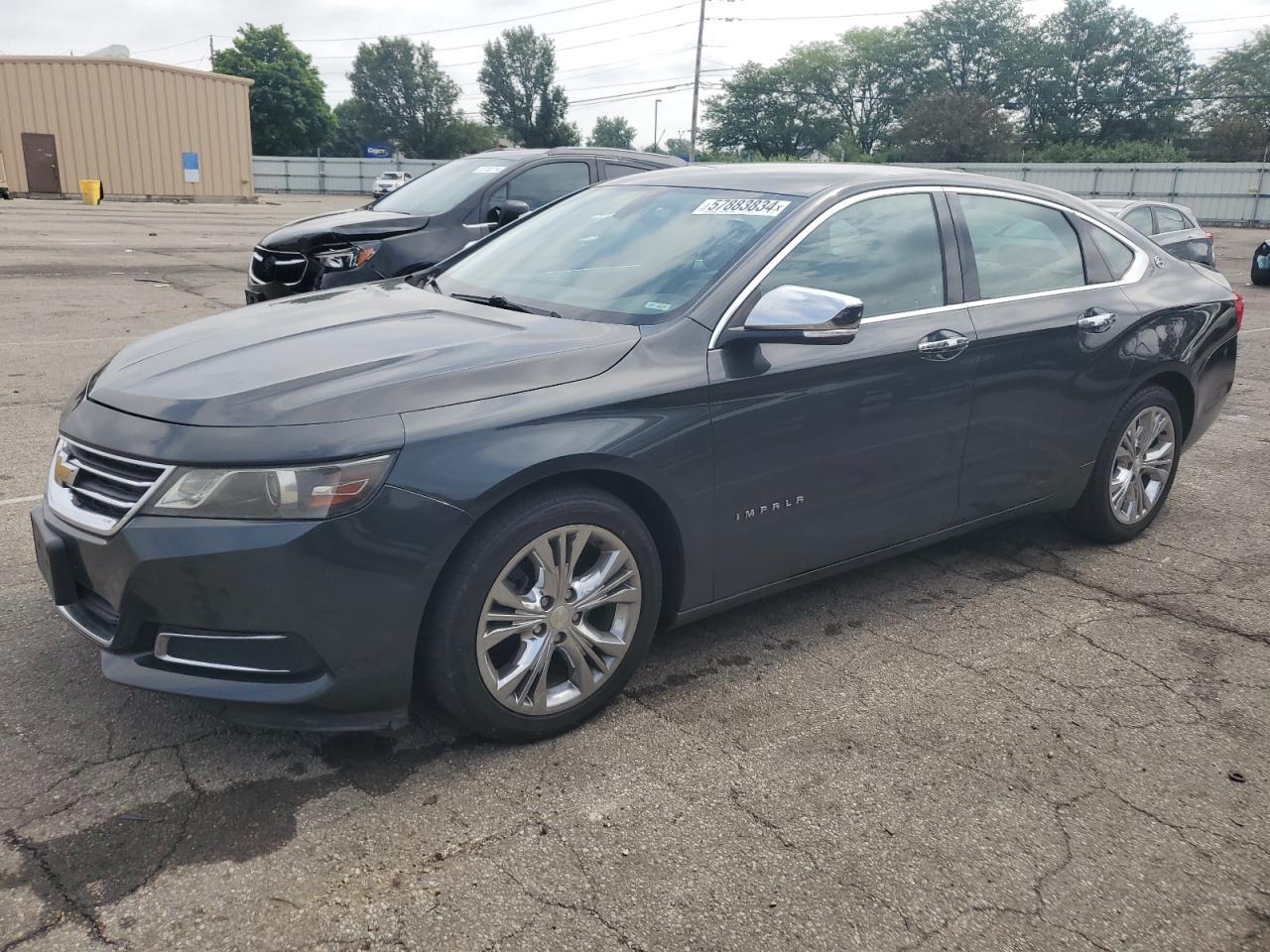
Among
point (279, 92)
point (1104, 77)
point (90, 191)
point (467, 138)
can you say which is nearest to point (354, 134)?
point (467, 138)

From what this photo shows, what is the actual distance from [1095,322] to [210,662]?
3645mm

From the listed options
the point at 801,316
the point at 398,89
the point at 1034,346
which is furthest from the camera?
the point at 398,89

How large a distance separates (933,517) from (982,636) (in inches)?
18.7

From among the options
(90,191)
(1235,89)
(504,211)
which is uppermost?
(1235,89)

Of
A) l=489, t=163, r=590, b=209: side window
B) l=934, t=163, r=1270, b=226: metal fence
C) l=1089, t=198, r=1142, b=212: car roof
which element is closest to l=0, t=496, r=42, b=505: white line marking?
l=489, t=163, r=590, b=209: side window

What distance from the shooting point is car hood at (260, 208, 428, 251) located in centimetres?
860

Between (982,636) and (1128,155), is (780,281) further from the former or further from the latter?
(1128,155)

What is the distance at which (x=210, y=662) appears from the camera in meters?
2.70

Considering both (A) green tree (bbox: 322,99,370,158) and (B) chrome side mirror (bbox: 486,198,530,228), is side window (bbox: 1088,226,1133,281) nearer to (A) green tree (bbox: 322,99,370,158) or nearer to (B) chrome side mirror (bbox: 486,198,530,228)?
(B) chrome side mirror (bbox: 486,198,530,228)

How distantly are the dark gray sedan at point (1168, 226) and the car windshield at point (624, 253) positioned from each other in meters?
10.0

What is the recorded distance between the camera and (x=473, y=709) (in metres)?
2.94

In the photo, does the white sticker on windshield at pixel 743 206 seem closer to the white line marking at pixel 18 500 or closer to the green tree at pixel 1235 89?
the white line marking at pixel 18 500

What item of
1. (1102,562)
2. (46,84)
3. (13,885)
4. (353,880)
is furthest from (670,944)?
(46,84)

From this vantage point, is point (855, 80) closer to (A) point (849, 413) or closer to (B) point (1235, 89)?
(B) point (1235, 89)
